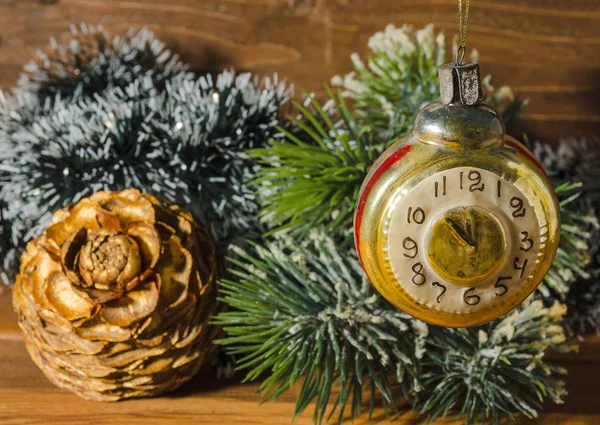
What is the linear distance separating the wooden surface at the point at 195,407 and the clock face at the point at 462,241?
181 mm

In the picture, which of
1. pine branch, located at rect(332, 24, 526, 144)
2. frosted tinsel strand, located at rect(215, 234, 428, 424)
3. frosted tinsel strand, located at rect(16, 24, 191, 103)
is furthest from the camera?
frosted tinsel strand, located at rect(16, 24, 191, 103)

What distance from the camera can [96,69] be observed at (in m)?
0.80

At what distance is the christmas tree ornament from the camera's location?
0.44m

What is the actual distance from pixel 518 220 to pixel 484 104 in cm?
7

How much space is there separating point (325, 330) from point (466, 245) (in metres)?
0.17

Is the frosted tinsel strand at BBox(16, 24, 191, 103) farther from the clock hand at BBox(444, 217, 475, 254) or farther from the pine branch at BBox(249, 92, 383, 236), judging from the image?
the clock hand at BBox(444, 217, 475, 254)

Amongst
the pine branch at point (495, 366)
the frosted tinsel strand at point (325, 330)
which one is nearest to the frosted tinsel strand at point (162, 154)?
the frosted tinsel strand at point (325, 330)

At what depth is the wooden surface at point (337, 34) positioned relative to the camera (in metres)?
0.85

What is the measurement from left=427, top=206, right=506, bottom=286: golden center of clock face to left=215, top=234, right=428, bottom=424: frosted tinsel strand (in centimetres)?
13

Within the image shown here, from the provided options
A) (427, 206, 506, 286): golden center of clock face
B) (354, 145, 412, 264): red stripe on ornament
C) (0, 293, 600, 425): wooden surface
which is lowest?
(0, 293, 600, 425): wooden surface

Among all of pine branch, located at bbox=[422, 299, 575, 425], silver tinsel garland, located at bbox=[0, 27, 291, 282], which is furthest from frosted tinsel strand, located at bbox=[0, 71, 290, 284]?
pine branch, located at bbox=[422, 299, 575, 425]

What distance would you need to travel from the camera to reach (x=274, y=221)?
0.67 meters

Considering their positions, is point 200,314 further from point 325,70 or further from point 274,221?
point 325,70

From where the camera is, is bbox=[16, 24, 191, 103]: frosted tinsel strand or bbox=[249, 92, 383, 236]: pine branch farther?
bbox=[16, 24, 191, 103]: frosted tinsel strand
